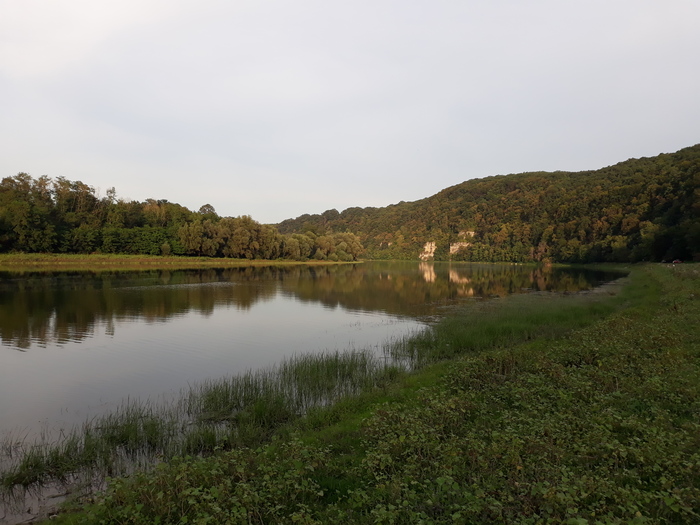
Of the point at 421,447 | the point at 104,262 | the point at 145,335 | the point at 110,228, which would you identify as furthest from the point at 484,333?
the point at 110,228

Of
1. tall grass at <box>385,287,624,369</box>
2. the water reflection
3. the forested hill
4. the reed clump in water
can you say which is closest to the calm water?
the water reflection

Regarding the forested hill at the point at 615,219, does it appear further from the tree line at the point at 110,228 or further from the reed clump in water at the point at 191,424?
the tree line at the point at 110,228

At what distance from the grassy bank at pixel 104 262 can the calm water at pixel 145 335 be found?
3135 centimetres

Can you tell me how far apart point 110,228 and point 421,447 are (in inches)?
3889

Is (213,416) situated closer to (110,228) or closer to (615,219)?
(110,228)

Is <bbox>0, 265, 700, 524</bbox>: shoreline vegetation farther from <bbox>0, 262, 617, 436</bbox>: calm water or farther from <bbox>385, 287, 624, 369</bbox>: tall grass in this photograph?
<bbox>385, 287, 624, 369</bbox>: tall grass

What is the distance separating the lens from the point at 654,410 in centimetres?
764

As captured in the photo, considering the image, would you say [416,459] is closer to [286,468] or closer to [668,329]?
[286,468]

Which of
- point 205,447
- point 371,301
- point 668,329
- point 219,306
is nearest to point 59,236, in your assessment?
point 219,306

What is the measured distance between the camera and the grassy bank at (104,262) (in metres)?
68.5

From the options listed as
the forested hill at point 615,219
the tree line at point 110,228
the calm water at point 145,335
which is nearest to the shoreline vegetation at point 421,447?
the calm water at point 145,335

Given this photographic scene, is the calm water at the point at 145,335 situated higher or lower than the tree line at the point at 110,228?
lower

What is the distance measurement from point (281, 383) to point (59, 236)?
87099 mm

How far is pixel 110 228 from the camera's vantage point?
89812 mm
